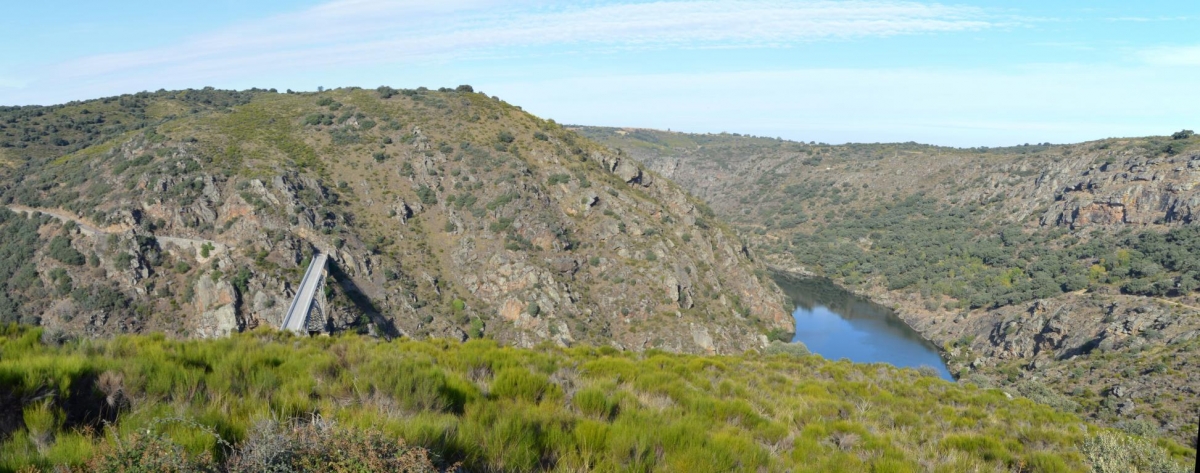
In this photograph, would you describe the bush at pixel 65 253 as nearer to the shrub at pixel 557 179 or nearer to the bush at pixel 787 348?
the shrub at pixel 557 179

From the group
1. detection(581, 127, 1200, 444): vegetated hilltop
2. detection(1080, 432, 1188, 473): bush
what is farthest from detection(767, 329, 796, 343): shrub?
detection(1080, 432, 1188, 473): bush

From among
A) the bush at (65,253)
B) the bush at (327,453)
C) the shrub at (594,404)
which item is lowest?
the bush at (65,253)

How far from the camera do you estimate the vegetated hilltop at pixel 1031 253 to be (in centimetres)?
3869

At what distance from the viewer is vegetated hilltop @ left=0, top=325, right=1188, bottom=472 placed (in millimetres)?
3248

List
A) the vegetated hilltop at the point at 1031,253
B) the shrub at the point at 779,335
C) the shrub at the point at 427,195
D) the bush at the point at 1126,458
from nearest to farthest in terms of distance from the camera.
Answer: the bush at the point at 1126,458 → the vegetated hilltop at the point at 1031,253 → the shrub at the point at 427,195 → the shrub at the point at 779,335

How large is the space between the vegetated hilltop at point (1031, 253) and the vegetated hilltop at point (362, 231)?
23.1m

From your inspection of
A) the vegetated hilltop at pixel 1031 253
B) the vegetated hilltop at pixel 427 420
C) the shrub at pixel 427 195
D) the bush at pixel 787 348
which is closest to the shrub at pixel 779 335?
the bush at pixel 787 348

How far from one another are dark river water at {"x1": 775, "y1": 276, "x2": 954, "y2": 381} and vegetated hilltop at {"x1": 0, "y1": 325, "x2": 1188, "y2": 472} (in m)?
44.7

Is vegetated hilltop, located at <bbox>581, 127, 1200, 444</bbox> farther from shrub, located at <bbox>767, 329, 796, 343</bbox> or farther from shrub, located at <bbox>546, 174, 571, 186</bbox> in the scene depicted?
shrub, located at <bbox>546, 174, 571, 186</bbox>

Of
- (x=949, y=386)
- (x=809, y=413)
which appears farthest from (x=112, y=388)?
(x=949, y=386)

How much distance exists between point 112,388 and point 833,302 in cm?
8596

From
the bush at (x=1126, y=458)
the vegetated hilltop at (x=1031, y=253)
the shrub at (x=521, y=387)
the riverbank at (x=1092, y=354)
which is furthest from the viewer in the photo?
the vegetated hilltop at (x=1031, y=253)

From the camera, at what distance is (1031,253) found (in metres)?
73.2

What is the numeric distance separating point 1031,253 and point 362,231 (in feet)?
267
